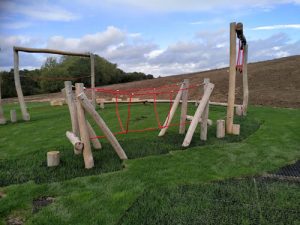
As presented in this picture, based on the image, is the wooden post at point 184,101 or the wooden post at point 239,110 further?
the wooden post at point 239,110

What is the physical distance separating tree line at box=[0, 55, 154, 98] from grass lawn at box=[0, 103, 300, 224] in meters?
24.2

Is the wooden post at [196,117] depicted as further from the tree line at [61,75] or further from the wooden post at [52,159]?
the tree line at [61,75]

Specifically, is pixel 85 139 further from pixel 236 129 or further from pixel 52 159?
pixel 236 129

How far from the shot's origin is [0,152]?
713 centimetres

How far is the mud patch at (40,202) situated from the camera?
4058 millimetres

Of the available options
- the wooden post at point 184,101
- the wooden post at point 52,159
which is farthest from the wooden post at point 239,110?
the wooden post at point 52,159

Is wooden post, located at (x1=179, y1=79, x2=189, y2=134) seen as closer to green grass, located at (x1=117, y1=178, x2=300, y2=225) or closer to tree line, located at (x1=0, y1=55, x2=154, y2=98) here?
green grass, located at (x1=117, y1=178, x2=300, y2=225)

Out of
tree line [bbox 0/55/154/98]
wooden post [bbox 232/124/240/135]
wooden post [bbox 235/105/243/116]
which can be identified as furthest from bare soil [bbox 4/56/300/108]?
tree line [bbox 0/55/154/98]

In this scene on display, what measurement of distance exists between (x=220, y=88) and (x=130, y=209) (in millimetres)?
16256

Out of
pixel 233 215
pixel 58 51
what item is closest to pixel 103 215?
pixel 233 215

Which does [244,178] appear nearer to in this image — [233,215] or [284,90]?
[233,215]

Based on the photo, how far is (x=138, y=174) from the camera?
520 cm

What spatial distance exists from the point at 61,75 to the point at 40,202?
29.2 meters

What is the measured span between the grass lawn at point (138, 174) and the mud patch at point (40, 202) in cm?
7
